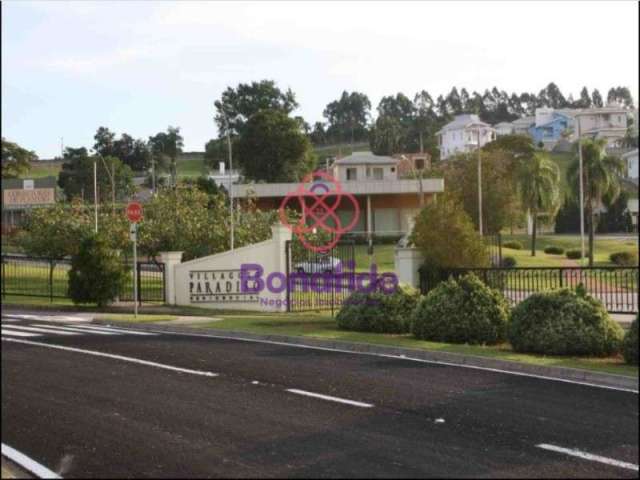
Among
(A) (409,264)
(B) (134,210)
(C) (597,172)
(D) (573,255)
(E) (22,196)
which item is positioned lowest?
(D) (573,255)

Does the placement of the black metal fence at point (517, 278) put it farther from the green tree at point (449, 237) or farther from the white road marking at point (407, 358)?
the white road marking at point (407, 358)

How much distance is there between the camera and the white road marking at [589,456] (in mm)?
7312

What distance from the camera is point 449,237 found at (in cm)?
2092

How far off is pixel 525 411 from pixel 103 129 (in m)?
5.77

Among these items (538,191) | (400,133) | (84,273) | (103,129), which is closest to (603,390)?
(103,129)

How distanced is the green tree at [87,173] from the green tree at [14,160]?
5.57 feet

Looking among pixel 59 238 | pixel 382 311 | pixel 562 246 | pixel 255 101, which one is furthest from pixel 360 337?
pixel 562 246

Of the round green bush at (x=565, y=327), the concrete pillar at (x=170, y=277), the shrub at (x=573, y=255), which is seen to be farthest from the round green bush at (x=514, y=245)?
the round green bush at (x=565, y=327)

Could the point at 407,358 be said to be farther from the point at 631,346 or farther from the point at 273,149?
the point at 273,149

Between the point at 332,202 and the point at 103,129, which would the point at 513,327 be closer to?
the point at 103,129

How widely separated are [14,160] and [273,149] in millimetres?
48002

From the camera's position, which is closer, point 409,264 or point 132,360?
point 132,360

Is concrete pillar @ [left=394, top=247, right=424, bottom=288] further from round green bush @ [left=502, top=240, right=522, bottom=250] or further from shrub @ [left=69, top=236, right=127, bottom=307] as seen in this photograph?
round green bush @ [left=502, top=240, right=522, bottom=250]

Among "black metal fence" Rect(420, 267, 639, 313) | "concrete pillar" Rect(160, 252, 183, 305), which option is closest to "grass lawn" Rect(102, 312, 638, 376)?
Result: "black metal fence" Rect(420, 267, 639, 313)
